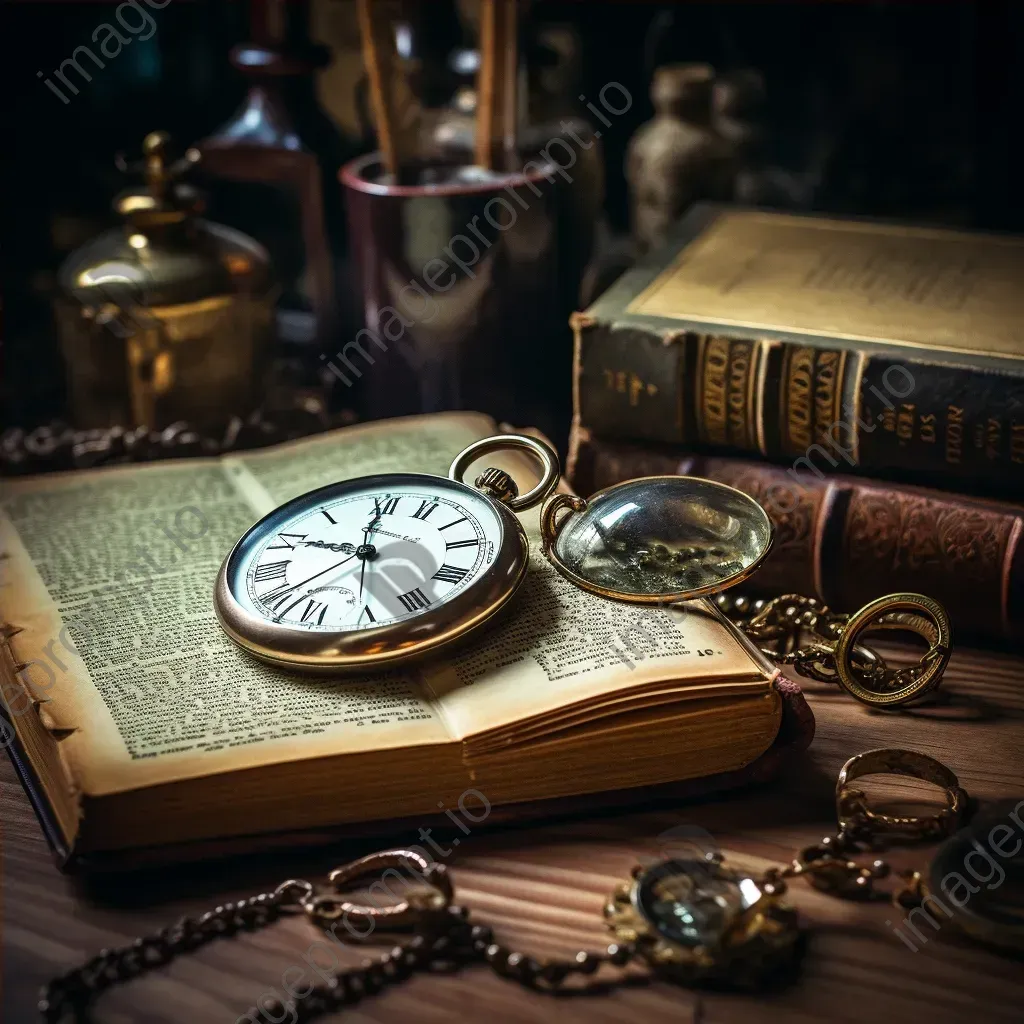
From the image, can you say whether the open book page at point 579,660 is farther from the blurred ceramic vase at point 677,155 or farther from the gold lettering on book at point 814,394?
the blurred ceramic vase at point 677,155

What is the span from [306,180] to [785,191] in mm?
721

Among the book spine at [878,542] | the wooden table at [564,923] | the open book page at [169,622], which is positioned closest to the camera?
the wooden table at [564,923]

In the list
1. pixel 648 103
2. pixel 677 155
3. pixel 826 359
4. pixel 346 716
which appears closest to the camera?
pixel 346 716

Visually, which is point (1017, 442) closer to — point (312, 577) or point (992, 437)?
point (992, 437)

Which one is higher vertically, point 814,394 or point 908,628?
point 814,394

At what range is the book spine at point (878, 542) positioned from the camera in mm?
1162

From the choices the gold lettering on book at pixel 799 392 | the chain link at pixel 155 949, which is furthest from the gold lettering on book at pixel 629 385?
the chain link at pixel 155 949

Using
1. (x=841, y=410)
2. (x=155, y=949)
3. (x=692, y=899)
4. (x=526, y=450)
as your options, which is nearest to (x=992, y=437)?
(x=841, y=410)

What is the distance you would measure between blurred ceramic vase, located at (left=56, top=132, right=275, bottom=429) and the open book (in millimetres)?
398

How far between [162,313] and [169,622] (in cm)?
47

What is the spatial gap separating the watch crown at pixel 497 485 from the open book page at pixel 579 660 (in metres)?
0.10

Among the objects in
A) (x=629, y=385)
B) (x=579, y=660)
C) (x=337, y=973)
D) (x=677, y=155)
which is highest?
(x=677, y=155)

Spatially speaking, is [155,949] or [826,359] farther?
[826,359]

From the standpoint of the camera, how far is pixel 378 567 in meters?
1.09
